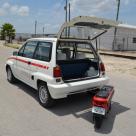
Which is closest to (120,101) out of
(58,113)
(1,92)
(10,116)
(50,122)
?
(58,113)

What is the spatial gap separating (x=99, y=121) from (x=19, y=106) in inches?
89.2

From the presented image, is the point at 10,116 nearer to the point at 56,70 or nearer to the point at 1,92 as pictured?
the point at 56,70

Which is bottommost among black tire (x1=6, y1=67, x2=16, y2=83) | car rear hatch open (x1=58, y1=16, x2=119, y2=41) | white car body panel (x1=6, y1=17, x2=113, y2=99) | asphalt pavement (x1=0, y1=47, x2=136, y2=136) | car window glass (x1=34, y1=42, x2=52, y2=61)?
asphalt pavement (x1=0, y1=47, x2=136, y2=136)

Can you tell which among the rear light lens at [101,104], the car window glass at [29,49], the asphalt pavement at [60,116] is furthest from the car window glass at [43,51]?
the rear light lens at [101,104]

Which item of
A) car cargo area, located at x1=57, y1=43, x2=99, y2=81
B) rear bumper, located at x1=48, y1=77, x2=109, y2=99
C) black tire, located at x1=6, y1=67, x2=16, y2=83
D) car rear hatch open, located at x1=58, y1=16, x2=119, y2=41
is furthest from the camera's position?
black tire, located at x1=6, y1=67, x2=16, y2=83

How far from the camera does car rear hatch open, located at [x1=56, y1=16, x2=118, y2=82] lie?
6.31 meters

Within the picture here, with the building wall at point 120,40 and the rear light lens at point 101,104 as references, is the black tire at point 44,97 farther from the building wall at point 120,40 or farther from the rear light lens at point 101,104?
the building wall at point 120,40

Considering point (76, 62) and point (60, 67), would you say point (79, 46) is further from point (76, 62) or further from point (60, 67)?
point (60, 67)

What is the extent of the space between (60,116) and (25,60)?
2.36 meters

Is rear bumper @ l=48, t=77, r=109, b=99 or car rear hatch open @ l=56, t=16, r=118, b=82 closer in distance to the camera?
rear bumper @ l=48, t=77, r=109, b=99

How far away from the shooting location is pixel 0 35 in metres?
77.8

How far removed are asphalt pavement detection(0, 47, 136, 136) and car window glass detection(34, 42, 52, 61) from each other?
1238mm

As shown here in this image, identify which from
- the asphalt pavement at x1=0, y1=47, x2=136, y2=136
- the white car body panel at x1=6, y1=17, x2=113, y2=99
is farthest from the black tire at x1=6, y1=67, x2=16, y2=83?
the white car body panel at x1=6, y1=17, x2=113, y2=99

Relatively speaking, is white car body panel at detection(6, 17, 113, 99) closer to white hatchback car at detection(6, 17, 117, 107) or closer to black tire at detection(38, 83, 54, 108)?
white hatchback car at detection(6, 17, 117, 107)
